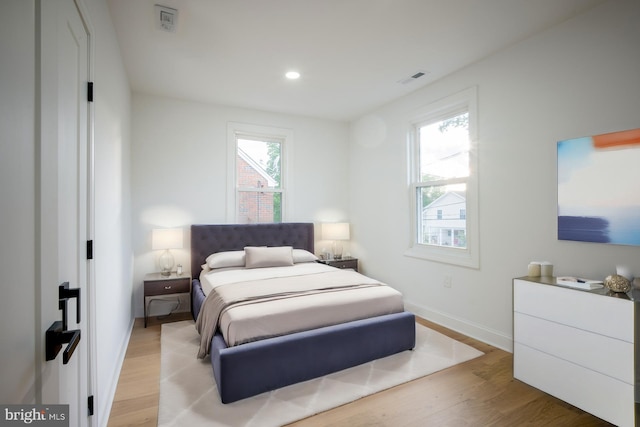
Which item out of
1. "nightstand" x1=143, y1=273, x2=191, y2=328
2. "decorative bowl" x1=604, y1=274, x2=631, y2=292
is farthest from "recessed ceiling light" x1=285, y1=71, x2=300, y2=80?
"decorative bowl" x1=604, y1=274, x2=631, y2=292

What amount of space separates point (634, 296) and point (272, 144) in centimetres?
418

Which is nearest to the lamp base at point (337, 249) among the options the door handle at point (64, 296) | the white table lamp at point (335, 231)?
the white table lamp at point (335, 231)

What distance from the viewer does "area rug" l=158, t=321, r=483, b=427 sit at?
1.97m

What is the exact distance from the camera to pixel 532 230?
8.90 ft

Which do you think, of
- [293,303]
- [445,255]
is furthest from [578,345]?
[293,303]

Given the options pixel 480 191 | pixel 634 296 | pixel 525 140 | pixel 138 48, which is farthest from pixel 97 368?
pixel 525 140

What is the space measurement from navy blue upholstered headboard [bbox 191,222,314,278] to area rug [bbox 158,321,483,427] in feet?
4.13

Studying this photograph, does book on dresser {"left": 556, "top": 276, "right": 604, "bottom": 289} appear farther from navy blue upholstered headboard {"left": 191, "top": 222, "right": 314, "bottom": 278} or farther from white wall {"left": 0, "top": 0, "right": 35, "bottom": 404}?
navy blue upholstered headboard {"left": 191, "top": 222, "right": 314, "bottom": 278}

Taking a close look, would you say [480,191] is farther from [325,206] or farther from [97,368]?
[97,368]

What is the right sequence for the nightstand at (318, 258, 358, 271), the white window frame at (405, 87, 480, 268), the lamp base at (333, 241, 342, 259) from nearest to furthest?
the white window frame at (405, 87, 480, 268)
the nightstand at (318, 258, 358, 271)
the lamp base at (333, 241, 342, 259)

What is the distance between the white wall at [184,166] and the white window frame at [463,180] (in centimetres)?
162

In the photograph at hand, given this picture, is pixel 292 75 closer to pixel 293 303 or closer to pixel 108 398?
pixel 293 303

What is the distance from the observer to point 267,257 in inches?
150

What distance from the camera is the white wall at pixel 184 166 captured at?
3.87 m
